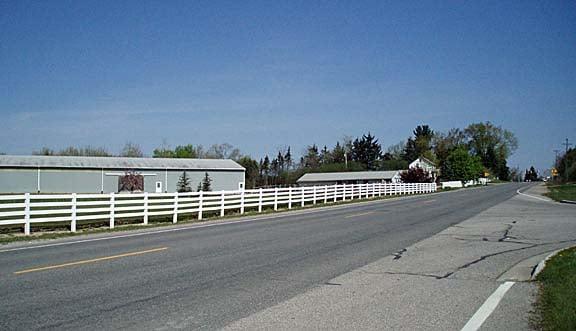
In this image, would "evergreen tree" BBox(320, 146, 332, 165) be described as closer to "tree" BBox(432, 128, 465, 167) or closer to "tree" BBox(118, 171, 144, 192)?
"tree" BBox(432, 128, 465, 167)

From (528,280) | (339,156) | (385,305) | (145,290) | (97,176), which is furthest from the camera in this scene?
(339,156)

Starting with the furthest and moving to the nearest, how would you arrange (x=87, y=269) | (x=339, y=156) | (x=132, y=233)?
(x=339, y=156) → (x=132, y=233) → (x=87, y=269)

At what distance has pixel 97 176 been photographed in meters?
62.5

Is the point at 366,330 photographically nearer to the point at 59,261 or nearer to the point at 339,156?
the point at 59,261

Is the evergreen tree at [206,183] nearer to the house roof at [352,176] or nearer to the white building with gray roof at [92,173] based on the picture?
the white building with gray roof at [92,173]

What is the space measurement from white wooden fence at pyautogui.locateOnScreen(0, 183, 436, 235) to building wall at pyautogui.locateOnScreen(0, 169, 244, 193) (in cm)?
3104

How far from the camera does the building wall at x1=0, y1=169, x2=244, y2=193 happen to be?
58.1 m

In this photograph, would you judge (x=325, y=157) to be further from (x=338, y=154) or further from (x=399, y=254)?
(x=399, y=254)

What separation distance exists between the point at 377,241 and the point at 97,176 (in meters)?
54.2

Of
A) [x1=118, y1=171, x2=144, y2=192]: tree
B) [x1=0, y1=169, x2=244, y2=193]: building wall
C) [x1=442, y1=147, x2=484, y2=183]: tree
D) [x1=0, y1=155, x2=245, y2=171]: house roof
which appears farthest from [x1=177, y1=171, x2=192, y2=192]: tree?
[x1=442, y1=147, x2=484, y2=183]: tree

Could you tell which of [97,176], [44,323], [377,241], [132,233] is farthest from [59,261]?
[97,176]

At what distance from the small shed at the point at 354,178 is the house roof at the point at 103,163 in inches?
976

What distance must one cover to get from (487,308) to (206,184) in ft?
193

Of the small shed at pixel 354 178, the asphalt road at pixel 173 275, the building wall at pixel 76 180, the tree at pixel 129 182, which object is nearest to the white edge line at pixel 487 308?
the asphalt road at pixel 173 275
